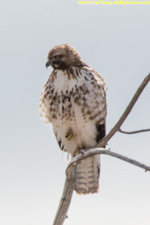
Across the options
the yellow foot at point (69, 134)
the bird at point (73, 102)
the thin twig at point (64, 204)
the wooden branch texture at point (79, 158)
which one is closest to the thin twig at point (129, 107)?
the wooden branch texture at point (79, 158)

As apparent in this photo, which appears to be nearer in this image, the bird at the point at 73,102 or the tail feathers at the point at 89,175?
the bird at the point at 73,102

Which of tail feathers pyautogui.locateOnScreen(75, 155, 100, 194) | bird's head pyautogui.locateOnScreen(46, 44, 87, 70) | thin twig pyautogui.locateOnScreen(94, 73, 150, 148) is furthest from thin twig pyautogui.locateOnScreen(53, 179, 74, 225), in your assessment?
bird's head pyautogui.locateOnScreen(46, 44, 87, 70)

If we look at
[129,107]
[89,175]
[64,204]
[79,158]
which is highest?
[129,107]

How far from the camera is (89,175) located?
750 centimetres

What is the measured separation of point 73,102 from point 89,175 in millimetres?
1324

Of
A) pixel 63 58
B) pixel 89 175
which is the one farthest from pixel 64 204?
pixel 63 58

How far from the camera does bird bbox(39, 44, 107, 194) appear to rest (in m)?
6.77

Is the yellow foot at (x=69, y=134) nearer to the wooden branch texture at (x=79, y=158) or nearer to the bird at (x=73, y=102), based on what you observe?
the bird at (x=73, y=102)

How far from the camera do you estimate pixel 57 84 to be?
6.84 meters

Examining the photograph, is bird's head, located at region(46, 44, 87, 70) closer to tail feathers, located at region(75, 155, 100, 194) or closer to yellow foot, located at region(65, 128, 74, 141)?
yellow foot, located at region(65, 128, 74, 141)

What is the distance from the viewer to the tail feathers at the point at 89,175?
24.4 ft

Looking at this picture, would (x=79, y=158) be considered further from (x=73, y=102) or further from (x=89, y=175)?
(x=89, y=175)

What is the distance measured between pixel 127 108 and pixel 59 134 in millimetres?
2295

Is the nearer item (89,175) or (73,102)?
(73,102)
